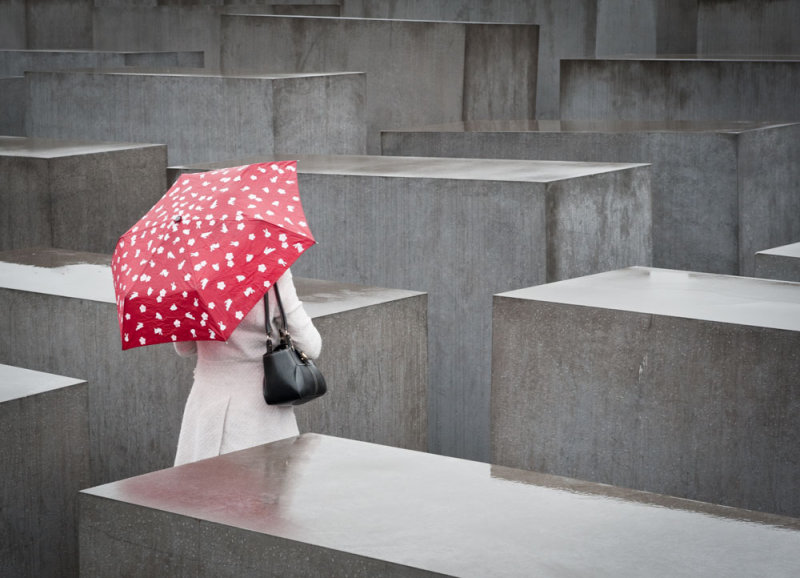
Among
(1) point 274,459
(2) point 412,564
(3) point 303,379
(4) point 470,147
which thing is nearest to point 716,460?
(3) point 303,379

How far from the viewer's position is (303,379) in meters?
4.33

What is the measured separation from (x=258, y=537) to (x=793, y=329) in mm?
2491

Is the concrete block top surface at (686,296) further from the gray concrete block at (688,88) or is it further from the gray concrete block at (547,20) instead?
the gray concrete block at (547,20)

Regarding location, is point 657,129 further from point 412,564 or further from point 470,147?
point 412,564

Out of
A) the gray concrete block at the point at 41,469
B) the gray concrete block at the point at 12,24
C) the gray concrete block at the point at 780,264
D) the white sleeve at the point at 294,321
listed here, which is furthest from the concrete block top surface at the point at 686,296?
the gray concrete block at the point at 12,24

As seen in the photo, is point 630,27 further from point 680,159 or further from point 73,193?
point 73,193

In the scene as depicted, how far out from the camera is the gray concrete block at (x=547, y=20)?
62.6ft

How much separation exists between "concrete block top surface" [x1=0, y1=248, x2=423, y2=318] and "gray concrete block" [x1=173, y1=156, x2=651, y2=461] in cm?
102

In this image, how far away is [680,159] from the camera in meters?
10.7

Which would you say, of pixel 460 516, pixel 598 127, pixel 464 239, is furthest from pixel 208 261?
pixel 598 127

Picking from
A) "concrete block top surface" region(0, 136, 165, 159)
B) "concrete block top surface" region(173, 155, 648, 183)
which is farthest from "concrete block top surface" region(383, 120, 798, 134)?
"concrete block top surface" region(0, 136, 165, 159)

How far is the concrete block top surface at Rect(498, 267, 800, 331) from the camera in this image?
504 centimetres

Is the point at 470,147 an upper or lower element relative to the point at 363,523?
upper

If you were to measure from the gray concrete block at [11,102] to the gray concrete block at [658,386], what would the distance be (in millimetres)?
10946
